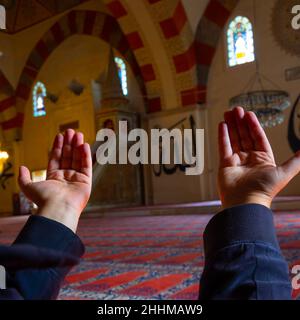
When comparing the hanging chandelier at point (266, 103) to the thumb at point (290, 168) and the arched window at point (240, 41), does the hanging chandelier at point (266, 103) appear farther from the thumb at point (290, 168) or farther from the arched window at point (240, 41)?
the thumb at point (290, 168)

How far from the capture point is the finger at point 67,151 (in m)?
1.05

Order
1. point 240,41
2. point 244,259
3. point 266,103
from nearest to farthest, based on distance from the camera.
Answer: point 244,259, point 266,103, point 240,41

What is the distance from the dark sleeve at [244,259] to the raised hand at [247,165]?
105 millimetres

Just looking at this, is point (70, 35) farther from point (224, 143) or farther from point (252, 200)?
point (252, 200)

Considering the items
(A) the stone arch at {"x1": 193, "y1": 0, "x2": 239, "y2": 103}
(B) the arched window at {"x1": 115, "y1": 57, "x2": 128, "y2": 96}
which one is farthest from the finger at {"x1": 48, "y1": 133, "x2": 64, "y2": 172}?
(B) the arched window at {"x1": 115, "y1": 57, "x2": 128, "y2": 96}

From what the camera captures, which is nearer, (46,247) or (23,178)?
(46,247)

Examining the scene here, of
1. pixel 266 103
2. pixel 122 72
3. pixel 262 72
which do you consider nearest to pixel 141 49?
pixel 122 72

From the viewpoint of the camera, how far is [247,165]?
3.23ft

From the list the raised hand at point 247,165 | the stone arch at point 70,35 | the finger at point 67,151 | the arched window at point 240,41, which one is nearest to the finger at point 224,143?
the raised hand at point 247,165

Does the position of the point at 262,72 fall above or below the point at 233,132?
above

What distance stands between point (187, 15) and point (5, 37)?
18.4 ft

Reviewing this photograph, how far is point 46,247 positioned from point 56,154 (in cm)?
→ 39

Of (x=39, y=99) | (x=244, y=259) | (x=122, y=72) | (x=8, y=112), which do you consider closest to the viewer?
(x=244, y=259)

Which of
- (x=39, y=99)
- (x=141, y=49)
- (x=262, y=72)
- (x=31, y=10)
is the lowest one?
(x=262, y=72)
